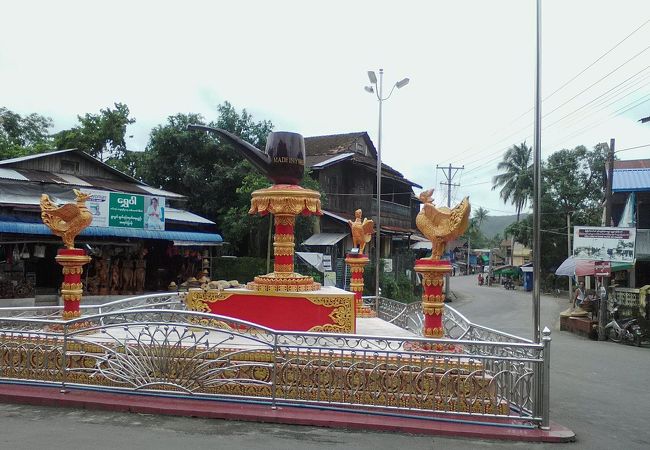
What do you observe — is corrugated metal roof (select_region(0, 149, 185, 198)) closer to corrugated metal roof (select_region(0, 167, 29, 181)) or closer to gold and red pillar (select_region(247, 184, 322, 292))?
corrugated metal roof (select_region(0, 167, 29, 181))

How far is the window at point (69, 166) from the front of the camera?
21281 mm

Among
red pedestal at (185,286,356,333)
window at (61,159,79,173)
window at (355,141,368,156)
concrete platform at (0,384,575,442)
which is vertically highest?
window at (355,141,368,156)

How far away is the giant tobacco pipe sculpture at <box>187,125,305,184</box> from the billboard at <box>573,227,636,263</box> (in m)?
12.5

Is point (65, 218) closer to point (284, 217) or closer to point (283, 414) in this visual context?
point (284, 217)

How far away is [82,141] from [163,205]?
29.5 ft

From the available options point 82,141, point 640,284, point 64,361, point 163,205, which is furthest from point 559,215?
point 64,361

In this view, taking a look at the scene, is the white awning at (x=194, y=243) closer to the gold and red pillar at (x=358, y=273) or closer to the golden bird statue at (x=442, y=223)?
the gold and red pillar at (x=358, y=273)

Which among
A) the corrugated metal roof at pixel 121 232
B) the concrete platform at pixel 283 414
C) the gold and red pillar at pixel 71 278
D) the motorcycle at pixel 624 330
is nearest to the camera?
the concrete platform at pixel 283 414

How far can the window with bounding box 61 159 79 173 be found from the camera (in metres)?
21.3

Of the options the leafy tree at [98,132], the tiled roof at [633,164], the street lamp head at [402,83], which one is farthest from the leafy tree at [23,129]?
the tiled roof at [633,164]

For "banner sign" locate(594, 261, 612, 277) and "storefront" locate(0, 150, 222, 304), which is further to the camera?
"banner sign" locate(594, 261, 612, 277)

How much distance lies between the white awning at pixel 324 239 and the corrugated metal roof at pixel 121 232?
389 centimetres

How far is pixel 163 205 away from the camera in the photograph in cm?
2012

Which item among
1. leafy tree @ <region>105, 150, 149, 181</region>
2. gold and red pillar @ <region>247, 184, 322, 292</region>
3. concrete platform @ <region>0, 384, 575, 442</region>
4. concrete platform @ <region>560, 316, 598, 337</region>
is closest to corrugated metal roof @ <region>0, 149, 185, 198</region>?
leafy tree @ <region>105, 150, 149, 181</region>
